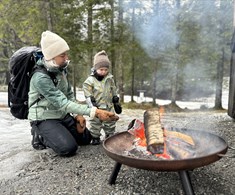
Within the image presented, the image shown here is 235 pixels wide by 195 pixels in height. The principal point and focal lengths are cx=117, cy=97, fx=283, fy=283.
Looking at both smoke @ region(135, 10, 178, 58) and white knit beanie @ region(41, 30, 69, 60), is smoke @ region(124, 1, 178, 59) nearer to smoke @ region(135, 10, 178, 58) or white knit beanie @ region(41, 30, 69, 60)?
smoke @ region(135, 10, 178, 58)

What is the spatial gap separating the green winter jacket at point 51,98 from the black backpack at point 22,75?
8 cm

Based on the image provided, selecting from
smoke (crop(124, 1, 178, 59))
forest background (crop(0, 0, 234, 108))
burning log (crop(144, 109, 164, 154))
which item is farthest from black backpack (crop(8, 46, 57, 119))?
forest background (crop(0, 0, 234, 108))

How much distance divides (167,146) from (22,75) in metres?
2.11

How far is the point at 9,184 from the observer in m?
2.90

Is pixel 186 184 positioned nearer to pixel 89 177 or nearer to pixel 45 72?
pixel 89 177

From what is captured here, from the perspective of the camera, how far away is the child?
401 cm

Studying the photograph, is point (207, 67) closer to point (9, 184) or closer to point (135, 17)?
point (135, 17)

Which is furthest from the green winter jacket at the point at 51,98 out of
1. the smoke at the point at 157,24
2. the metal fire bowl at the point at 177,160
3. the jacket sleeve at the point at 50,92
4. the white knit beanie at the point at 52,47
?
the smoke at the point at 157,24

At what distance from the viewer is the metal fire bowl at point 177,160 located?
81.2 inches

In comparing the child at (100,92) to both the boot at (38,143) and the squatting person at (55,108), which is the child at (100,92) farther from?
the boot at (38,143)

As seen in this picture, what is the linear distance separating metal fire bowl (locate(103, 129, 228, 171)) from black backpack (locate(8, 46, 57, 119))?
1326mm

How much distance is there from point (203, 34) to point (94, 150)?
6.20 m

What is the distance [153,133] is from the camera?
257 centimetres

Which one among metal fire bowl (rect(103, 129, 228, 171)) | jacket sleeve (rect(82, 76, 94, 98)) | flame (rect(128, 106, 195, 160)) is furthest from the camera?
jacket sleeve (rect(82, 76, 94, 98))
